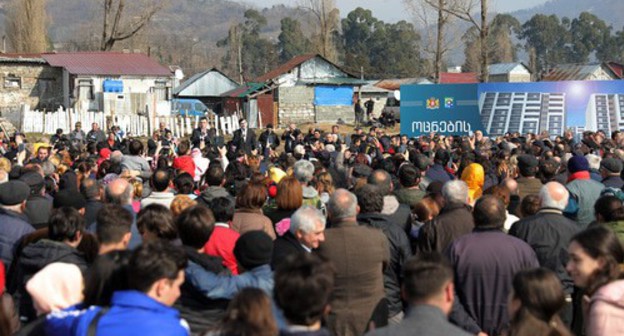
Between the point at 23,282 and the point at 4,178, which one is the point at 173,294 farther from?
the point at 4,178

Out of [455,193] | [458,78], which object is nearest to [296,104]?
[458,78]

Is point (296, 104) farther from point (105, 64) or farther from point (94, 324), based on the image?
point (94, 324)

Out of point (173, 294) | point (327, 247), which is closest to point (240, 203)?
point (327, 247)

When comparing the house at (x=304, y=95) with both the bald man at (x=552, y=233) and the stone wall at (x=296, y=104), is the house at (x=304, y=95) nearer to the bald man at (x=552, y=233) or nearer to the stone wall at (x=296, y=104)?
the stone wall at (x=296, y=104)

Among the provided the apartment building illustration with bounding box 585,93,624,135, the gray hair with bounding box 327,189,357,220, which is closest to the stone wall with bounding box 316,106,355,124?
the apartment building illustration with bounding box 585,93,624,135

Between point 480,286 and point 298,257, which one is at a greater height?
point 298,257

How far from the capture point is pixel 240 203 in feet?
25.4

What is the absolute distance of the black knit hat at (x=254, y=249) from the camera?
18.0 ft

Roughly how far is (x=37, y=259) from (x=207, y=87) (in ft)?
169

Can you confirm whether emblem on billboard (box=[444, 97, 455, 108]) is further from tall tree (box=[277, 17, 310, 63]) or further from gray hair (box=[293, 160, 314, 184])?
tall tree (box=[277, 17, 310, 63])

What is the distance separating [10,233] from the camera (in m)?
7.15

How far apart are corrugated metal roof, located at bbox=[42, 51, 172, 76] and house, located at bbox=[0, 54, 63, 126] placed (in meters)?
0.83

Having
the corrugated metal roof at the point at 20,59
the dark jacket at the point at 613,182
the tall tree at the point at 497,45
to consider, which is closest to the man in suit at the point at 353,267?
the dark jacket at the point at 613,182

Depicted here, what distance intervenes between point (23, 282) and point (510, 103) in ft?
71.6
